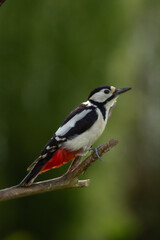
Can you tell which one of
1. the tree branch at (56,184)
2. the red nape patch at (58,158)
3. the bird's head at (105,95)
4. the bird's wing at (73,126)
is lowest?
the tree branch at (56,184)

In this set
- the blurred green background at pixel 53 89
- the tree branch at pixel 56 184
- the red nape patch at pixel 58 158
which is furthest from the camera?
the blurred green background at pixel 53 89

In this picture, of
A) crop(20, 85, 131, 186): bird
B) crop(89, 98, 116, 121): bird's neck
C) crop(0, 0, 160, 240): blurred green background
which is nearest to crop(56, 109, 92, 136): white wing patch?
crop(20, 85, 131, 186): bird

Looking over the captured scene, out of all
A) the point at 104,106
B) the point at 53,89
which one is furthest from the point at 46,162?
the point at 53,89

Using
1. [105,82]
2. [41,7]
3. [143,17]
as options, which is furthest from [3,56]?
[143,17]

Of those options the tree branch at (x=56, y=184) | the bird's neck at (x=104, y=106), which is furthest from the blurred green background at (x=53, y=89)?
the tree branch at (x=56, y=184)

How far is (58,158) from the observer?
265cm

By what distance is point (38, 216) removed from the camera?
4289mm

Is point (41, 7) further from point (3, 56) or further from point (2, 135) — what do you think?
point (2, 135)

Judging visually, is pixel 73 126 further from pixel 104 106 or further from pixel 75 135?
pixel 104 106

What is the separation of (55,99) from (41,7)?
2.17ft

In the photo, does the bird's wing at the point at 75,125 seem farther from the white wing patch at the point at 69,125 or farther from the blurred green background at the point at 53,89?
the blurred green background at the point at 53,89

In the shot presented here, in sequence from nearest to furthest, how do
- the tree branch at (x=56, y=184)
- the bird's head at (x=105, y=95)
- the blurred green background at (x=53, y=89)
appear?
the tree branch at (x=56, y=184) → the bird's head at (x=105, y=95) → the blurred green background at (x=53, y=89)

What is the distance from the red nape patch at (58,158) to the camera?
2609 millimetres

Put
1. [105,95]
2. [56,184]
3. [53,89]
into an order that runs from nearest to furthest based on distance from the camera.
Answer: [56,184]
[105,95]
[53,89]
